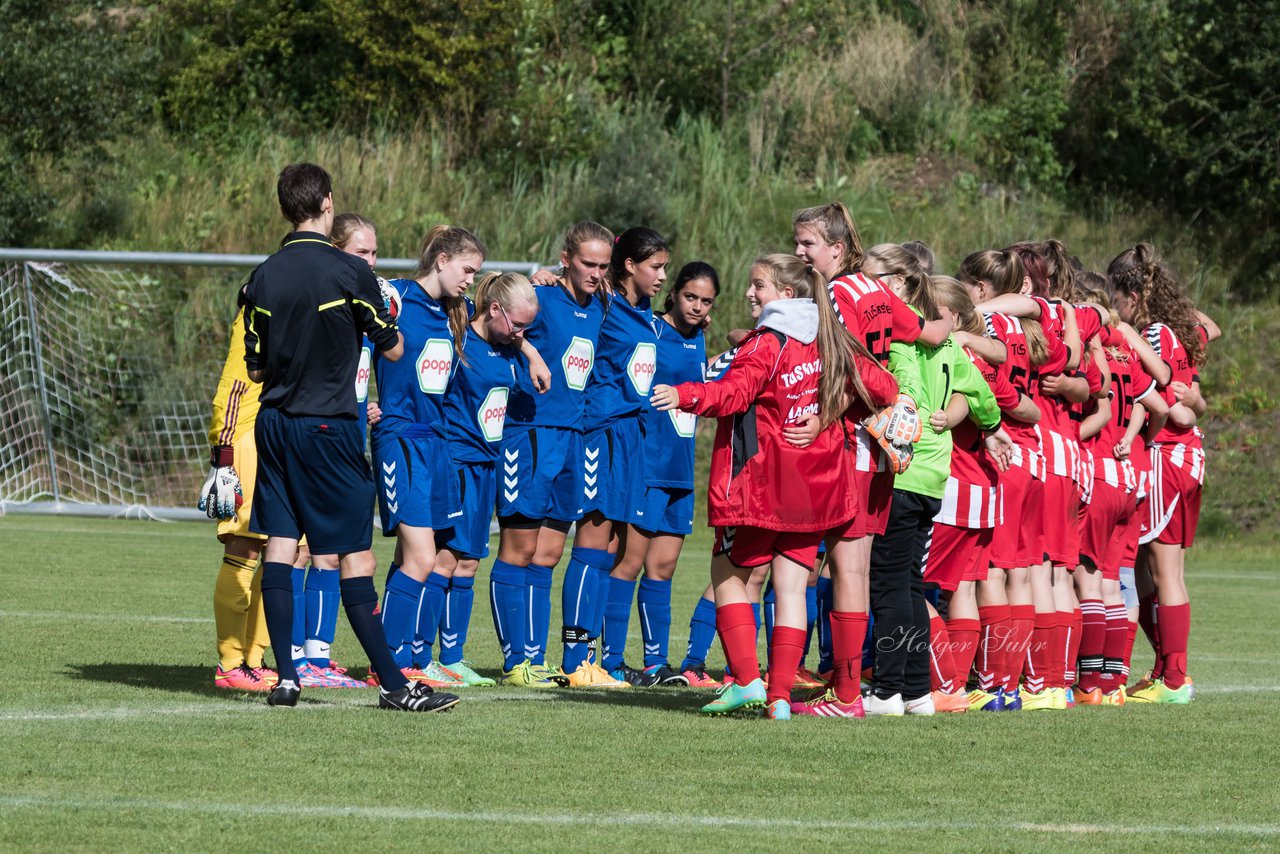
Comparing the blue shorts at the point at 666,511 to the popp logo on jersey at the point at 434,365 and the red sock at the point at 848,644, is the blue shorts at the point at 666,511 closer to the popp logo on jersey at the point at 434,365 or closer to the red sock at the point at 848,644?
the popp logo on jersey at the point at 434,365

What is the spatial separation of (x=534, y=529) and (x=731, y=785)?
9.90 feet

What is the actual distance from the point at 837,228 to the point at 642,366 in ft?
5.09

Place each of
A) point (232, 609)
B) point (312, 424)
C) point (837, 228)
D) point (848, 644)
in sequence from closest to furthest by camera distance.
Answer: point (312, 424)
point (848, 644)
point (837, 228)
point (232, 609)

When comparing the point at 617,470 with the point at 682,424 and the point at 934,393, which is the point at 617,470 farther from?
the point at 934,393

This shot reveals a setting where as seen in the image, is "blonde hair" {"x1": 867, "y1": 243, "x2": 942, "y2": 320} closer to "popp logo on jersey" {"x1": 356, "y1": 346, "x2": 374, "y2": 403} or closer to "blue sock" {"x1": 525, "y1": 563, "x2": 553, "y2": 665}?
"blue sock" {"x1": 525, "y1": 563, "x2": 553, "y2": 665}

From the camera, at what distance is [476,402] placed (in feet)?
25.2

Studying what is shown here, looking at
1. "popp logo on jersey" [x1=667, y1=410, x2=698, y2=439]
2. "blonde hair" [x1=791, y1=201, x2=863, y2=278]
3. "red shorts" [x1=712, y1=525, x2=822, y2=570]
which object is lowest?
"red shorts" [x1=712, y1=525, x2=822, y2=570]

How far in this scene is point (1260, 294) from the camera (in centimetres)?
2219

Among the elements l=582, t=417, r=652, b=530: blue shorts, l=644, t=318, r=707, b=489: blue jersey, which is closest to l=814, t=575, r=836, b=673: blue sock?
l=644, t=318, r=707, b=489: blue jersey

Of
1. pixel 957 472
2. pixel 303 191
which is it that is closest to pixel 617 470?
pixel 957 472

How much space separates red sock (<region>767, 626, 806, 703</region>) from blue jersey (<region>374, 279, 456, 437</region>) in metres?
1.93

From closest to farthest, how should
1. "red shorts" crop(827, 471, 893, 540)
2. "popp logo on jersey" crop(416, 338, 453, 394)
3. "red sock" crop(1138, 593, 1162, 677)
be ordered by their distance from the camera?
1. "red shorts" crop(827, 471, 893, 540)
2. "popp logo on jersey" crop(416, 338, 453, 394)
3. "red sock" crop(1138, 593, 1162, 677)

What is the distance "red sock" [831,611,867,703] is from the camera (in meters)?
6.60

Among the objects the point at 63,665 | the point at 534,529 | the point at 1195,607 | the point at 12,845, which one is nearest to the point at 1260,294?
the point at 1195,607
